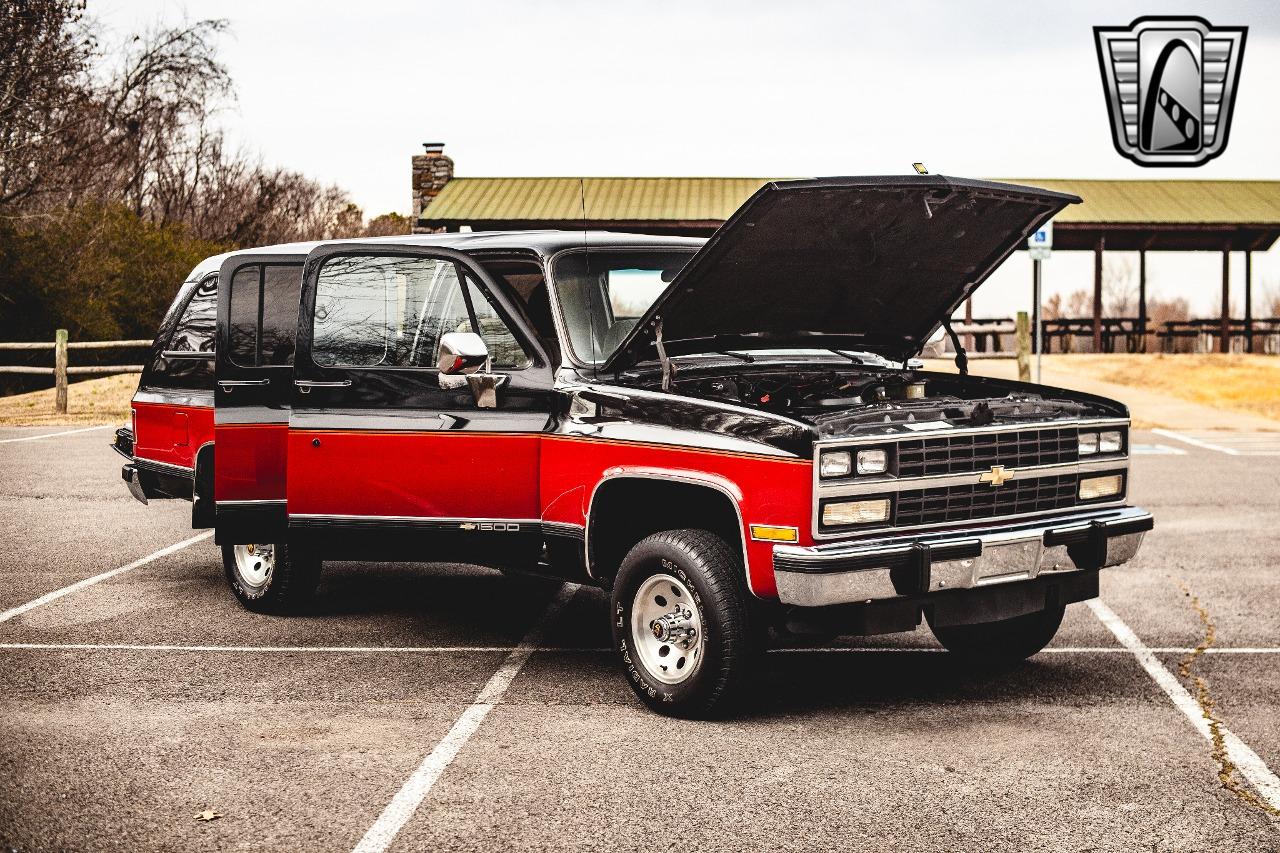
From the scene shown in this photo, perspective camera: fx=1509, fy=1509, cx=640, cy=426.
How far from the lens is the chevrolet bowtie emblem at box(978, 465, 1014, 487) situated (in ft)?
19.7

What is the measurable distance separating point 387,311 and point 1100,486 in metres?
→ 3.40

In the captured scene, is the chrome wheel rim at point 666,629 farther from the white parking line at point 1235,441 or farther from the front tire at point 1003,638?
the white parking line at point 1235,441

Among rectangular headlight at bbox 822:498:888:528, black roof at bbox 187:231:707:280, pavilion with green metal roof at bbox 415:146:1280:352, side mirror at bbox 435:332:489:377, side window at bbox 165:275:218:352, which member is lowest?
rectangular headlight at bbox 822:498:888:528

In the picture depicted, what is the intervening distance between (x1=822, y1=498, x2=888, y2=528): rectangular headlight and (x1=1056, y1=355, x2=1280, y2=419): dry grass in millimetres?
21139

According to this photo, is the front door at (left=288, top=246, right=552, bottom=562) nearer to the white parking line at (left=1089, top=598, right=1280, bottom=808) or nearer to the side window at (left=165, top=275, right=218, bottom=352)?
the side window at (left=165, top=275, right=218, bottom=352)

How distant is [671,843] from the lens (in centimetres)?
457

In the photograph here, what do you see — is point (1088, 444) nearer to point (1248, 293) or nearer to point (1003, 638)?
point (1003, 638)

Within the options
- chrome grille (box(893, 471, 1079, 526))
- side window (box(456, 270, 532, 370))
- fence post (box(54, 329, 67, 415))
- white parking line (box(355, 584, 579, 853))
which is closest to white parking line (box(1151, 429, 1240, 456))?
chrome grille (box(893, 471, 1079, 526))

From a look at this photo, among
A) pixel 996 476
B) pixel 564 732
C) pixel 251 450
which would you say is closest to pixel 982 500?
pixel 996 476

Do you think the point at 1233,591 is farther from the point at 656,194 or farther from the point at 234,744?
the point at 656,194

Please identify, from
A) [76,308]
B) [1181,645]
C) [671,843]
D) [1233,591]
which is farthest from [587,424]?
[76,308]

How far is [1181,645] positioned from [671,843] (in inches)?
152

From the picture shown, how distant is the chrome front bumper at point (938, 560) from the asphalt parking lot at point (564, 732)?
59 cm

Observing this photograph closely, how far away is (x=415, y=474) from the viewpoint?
6969 millimetres
